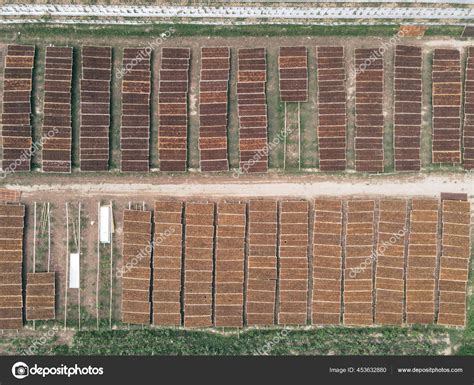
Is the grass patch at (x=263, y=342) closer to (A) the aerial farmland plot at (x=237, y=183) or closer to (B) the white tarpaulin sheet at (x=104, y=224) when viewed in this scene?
(A) the aerial farmland plot at (x=237, y=183)

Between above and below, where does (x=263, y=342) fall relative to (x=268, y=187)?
below

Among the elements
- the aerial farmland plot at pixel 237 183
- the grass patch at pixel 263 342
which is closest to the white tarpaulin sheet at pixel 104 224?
the aerial farmland plot at pixel 237 183

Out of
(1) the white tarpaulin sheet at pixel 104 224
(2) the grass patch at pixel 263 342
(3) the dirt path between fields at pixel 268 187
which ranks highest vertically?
(3) the dirt path between fields at pixel 268 187

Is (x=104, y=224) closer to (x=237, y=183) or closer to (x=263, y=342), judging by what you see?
(x=237, y=183)

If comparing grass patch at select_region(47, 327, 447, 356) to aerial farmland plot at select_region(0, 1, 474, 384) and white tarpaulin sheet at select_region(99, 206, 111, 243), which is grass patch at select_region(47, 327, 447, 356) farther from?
white tarpaulin sheet at select_region(99, 206, 111, 243)

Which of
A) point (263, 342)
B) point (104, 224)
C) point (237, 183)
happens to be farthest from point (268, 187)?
point (104, 224)

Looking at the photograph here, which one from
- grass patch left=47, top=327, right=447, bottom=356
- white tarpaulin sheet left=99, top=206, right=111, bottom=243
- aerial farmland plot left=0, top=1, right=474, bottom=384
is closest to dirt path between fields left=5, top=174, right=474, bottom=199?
aerial farmland plot left=0, top=1, right=474, bottom=384
